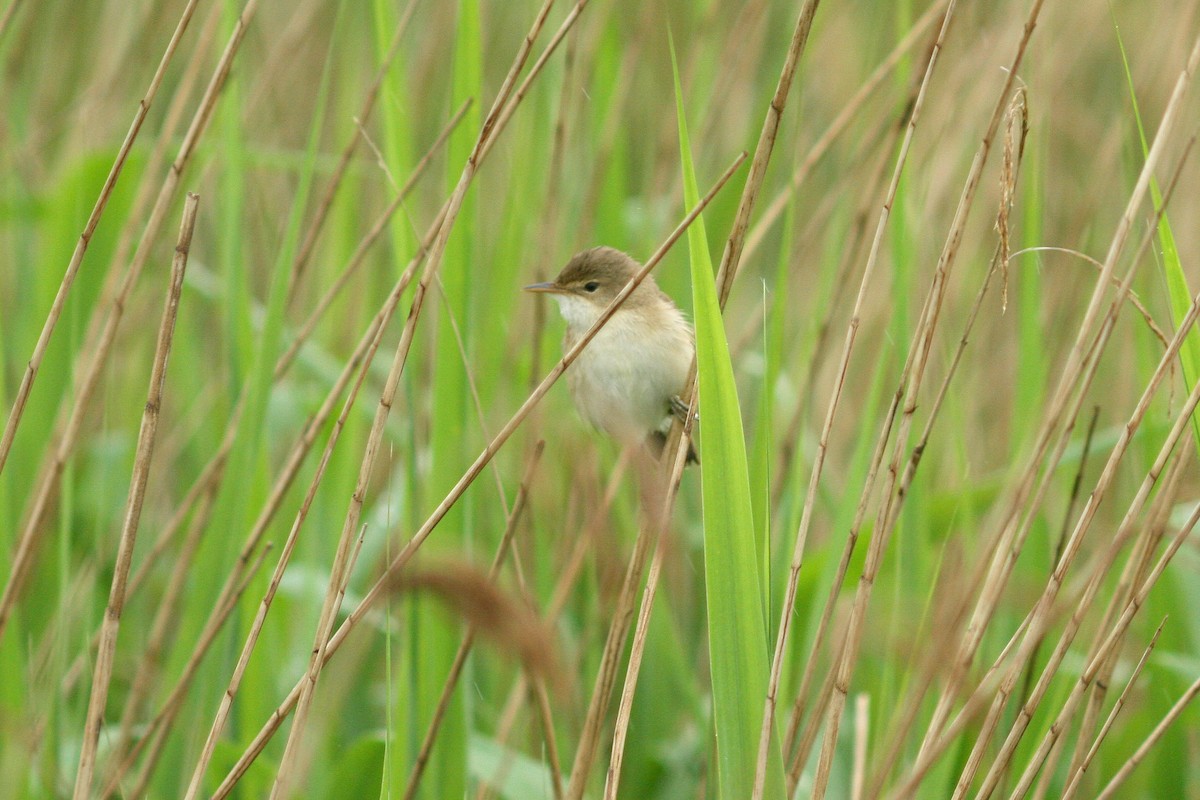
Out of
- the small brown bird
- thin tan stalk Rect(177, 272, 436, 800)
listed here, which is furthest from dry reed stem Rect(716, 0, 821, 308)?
the small brown bird

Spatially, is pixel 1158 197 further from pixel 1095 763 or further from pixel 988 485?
pixel 1095 763

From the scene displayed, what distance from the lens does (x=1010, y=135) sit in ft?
5.00

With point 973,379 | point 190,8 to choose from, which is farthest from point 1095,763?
point 190,8

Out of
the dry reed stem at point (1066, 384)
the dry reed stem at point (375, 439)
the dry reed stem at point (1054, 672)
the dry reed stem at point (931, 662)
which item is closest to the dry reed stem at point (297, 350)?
the dry reed stem at point (375, 439)

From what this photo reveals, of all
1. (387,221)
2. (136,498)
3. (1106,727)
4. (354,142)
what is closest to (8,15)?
(354,142)

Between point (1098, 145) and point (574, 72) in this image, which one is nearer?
point (574, 72)

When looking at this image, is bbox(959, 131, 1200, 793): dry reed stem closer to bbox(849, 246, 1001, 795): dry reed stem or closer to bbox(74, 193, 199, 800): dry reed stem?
bbox(849, 246, 1001, 795): dry reed stem

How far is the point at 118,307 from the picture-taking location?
1.89 m

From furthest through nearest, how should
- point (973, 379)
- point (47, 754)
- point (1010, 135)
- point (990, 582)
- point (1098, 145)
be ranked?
point (1098, 145), point (973, 379), point (47, 754), point (990, 582), point (1010, 135)

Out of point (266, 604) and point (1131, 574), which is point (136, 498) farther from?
point (1131, 574)

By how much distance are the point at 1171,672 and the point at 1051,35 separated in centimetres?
198

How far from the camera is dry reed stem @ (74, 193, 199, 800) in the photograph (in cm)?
164

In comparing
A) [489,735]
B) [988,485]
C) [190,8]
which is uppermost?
[190,8]

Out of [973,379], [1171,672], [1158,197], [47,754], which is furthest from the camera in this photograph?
[973,379]
